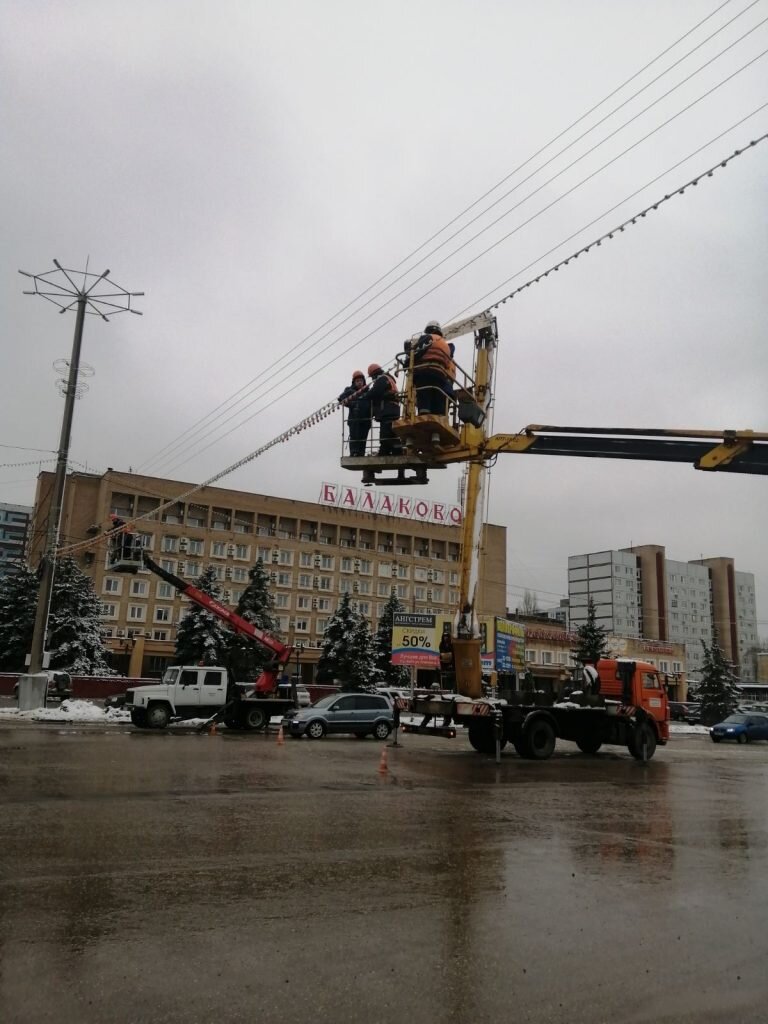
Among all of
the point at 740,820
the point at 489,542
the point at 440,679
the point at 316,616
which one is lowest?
the point at 740,820

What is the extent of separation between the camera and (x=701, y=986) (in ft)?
16.1

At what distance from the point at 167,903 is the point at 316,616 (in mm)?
74075

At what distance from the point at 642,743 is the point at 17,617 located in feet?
140

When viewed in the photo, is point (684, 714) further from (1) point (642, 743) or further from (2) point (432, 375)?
(2) point (432, 375)

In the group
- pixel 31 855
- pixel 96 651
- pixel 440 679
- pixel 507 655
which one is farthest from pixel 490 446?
pixel 96 651

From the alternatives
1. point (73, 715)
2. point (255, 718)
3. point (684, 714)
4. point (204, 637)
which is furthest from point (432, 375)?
point (684, 714)

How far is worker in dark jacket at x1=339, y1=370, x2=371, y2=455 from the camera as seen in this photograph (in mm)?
17938

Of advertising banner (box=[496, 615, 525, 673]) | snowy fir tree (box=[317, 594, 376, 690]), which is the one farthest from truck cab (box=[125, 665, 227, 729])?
snowy fir tree (box=[317, 594, 376, 690])

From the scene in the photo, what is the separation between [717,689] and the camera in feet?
201

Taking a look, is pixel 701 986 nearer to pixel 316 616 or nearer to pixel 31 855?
pixel 31 855

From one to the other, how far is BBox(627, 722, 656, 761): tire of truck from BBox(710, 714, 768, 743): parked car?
1682cm

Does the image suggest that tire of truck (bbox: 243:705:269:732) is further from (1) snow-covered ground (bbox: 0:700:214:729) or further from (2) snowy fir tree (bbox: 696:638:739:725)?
(2) snowy fir tree (bbox: 696:638:739:725)

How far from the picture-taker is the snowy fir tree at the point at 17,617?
165 feet

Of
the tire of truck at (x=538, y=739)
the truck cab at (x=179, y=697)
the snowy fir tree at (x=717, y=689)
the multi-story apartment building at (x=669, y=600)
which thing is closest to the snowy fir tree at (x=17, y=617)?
the truck cab at (x=179, y=697)
